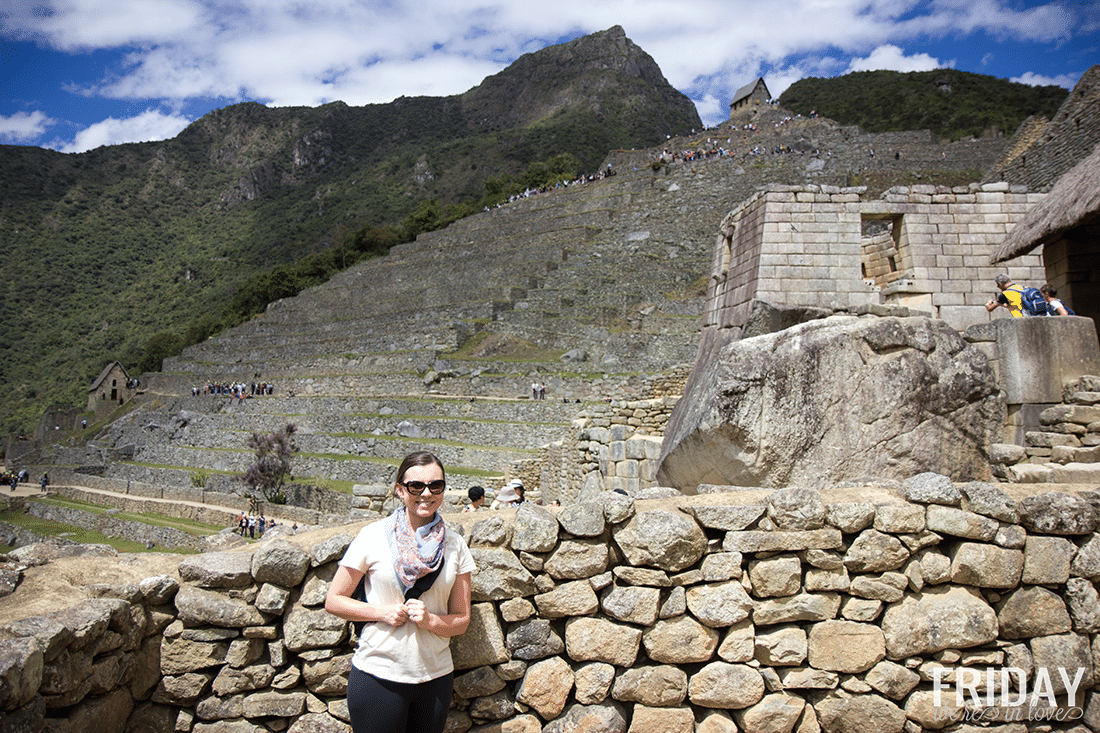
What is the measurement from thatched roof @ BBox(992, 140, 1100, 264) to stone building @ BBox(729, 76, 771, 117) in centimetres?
5820

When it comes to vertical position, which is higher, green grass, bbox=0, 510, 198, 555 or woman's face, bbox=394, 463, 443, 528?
woman's face, bbox=394, 463, 443, 528

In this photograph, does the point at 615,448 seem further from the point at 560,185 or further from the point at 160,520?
the point at 560,185

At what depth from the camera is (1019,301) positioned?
616 cm

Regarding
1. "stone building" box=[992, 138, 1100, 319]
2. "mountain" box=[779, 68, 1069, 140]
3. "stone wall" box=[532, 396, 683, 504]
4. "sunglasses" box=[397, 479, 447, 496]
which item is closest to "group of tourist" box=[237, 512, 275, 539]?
"stone wall" box=[532, 396, 683, 504]

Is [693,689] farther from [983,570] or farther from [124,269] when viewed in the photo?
[124,269]

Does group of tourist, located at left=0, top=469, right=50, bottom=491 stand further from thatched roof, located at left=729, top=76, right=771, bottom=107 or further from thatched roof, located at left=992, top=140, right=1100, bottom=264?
thatched roof, located at left=729, top=76, right=771, bottom=107

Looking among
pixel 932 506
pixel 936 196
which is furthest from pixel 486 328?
pixel 932 506

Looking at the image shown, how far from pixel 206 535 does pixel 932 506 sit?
2014 centimetres

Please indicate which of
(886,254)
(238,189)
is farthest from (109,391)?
(238,189)

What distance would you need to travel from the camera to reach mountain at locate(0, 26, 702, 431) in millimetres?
71562

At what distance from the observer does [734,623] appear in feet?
10.4

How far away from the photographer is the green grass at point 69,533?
1973 cm

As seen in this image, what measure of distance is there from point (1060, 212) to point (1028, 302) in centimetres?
129

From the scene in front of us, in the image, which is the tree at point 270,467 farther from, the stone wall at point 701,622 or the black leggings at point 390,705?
the black leggings at point 390,705
